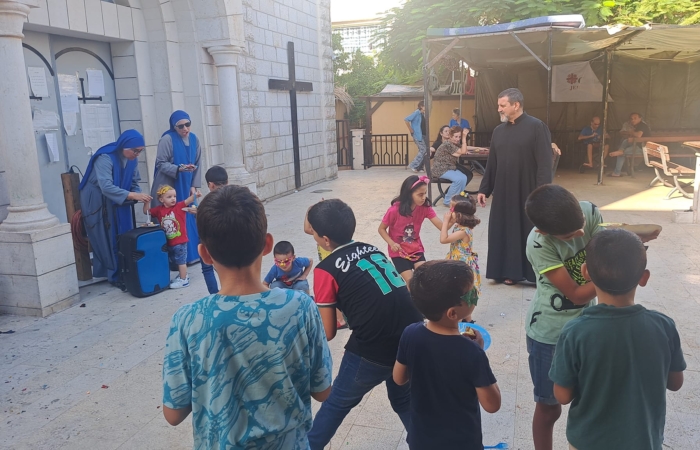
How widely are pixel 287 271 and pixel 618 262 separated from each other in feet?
8.57

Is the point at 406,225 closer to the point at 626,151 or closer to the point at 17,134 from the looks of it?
the point at 17,134

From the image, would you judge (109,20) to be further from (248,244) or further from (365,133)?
(365,133)

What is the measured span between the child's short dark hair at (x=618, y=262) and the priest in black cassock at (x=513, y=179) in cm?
320

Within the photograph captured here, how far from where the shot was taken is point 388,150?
18281 millimetres

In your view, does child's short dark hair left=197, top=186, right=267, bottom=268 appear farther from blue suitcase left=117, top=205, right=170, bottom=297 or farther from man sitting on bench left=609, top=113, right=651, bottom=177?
man sitting on bench left=609, top=113, right=651, bottom=177

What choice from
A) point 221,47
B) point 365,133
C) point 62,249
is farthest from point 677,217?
point 365,133

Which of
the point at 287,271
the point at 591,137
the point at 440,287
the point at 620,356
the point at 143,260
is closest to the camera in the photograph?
the point at 620,356

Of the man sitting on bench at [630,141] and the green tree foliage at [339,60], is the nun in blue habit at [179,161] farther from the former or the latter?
the green tree foliage at [339,60]

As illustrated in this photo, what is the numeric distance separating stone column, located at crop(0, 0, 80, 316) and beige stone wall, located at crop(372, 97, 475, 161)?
1378cm

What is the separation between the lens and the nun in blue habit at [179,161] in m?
6.08

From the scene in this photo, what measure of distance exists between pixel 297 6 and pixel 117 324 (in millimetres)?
8848

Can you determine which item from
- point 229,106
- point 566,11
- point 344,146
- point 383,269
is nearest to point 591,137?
point 566,11

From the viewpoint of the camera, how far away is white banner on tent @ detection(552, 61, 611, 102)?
13.9 meters

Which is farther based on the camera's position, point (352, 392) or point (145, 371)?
point (145, 371)
